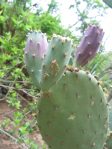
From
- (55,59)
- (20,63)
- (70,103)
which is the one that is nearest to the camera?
(55,59)

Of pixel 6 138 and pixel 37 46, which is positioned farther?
pixel 6 138

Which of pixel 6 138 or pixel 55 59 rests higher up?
pixel 55 59

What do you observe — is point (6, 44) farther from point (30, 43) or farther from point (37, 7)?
point (30, 43)

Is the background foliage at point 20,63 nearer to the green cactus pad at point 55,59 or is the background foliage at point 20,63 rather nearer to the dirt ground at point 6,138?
the dirt ground at point 6,138

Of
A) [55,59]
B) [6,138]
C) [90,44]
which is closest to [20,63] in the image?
[6,138]

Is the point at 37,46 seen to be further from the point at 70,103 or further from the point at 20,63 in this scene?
the point at 20,63

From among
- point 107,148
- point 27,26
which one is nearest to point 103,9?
point 27,26
